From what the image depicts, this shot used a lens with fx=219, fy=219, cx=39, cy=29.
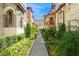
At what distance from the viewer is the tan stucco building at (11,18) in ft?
10.4

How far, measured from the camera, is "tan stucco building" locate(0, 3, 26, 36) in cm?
318

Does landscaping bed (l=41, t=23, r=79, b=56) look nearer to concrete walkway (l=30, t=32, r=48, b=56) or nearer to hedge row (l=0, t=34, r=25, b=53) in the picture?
concrete walkway (l=30, t=32, r=48, b=56)

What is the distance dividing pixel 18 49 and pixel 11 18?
0.47 metres

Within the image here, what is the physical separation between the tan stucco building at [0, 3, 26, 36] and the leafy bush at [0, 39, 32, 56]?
177 mm

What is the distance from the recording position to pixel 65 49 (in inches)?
124

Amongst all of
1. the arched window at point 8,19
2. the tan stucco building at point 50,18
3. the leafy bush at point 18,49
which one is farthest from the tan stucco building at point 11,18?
the tan stucco building at point 50,18

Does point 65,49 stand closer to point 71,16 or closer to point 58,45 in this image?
point 58,45

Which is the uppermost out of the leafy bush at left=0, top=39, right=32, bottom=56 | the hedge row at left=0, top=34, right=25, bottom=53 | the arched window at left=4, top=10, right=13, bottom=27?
the arched window at left=4, top=10, right=13, bottom=27

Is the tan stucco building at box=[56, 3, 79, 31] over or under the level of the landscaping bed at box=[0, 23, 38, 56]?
over

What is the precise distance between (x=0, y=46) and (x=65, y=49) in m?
0.93

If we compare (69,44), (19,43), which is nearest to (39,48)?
(19,43)

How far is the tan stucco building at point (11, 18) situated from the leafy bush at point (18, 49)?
18cm

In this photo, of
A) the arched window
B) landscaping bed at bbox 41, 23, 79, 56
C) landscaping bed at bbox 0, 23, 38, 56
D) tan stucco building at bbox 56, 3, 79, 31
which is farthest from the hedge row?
tan stucco building at bbox 56, 3, 79, 31

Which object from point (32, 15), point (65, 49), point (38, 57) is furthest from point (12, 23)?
point (65, 49)
